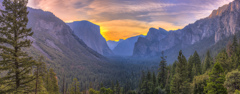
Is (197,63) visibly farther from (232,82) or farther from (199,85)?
(232,82)

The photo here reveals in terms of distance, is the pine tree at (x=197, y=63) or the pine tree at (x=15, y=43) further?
the pine tree at (x=197, y=63)

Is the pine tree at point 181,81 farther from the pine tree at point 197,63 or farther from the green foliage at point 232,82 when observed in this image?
the pine tree at point 197,63

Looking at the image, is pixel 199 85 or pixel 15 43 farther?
pixel 199 85

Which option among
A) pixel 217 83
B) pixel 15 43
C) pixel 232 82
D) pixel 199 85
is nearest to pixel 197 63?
pixel 199 85

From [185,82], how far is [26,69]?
1237 inches

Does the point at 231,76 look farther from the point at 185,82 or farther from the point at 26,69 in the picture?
the point at 26,69

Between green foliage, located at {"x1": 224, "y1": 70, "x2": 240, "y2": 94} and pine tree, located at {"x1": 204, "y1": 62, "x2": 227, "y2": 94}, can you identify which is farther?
pine tree, located at {"x1": 204, "y1": 62, "x2": 227, "y2": 94}

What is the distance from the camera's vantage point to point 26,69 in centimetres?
1246

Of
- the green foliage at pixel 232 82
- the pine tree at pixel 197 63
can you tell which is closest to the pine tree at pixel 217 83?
the green foliage at pixel 232 82

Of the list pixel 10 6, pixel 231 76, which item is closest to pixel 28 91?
pixel 10 6

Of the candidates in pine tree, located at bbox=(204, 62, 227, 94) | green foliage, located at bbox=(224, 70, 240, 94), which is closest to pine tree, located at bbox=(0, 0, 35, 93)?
pine tree, located at bbox=(204, 62, 227, 94)

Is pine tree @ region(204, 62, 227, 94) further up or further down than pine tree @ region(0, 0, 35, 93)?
further down

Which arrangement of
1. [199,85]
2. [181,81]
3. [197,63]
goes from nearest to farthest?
[199,85] → [181,81] → [197,63]

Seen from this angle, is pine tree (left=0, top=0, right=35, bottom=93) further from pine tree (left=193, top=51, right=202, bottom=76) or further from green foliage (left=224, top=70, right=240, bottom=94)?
pine tree (left=193, top=51, right=202, bottom=76)
